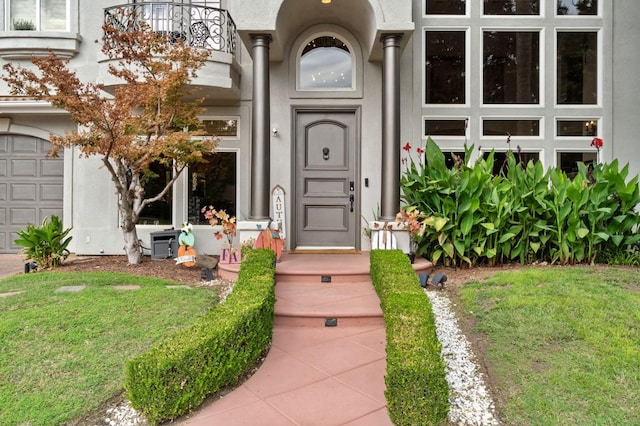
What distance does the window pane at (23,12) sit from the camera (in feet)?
23.6

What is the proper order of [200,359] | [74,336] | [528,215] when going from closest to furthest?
[200,359] < [74,336] < [528,215]

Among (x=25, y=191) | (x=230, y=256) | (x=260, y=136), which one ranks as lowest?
(x=230, y=256)

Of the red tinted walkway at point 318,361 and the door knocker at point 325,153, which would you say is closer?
the red tinted walkway at point 318,361

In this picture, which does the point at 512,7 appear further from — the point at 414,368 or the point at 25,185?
the point at 25,185

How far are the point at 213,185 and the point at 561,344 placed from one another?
5.81m

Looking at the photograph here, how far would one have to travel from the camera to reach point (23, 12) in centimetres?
720

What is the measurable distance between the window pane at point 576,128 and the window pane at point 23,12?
31.5 feet

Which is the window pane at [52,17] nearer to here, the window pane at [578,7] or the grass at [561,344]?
the grass at [561,344]

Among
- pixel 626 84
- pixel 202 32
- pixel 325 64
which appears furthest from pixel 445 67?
pixel 202 32

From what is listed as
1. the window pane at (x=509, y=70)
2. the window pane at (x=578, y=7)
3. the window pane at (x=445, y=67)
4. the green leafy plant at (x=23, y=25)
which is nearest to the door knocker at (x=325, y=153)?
the window pane at (x=445, y=67)

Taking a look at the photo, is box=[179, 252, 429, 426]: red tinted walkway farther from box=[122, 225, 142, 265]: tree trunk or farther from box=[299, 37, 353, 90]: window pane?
box=[299, 37, 353, 90]: window pane

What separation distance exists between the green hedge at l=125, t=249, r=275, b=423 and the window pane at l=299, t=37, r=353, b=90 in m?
4.73

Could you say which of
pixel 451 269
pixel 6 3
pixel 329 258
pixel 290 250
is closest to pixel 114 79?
pixel 6 3

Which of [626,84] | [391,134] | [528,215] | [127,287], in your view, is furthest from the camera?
[626,84]
